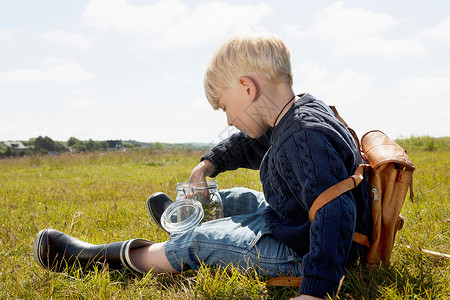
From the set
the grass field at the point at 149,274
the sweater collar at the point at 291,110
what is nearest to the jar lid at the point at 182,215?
the grass field at the point at 149,274

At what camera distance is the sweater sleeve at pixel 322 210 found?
4.78 feet

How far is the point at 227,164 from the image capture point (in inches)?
111

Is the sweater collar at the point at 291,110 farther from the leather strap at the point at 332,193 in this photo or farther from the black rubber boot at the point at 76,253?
the black rubber boot at the point at 76,253

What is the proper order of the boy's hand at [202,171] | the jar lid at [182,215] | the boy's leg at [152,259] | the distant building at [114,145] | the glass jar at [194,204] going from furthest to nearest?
the distant building at [114,145] → the boy's hand at [202,171] → the glass jar at [194,204] → the jar lid at [182,215] → the boy's leg at [152,259]

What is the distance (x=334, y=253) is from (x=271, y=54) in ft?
3.34

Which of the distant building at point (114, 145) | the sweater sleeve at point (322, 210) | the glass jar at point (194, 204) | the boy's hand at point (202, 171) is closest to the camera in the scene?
Answer: the sweater sleeve at point (322, 210)

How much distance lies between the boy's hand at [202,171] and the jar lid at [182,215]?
28 centimetres

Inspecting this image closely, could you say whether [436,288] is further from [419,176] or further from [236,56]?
[419,176]

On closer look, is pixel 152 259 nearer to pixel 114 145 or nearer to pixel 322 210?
pixel 322 210

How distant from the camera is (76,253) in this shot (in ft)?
7.11

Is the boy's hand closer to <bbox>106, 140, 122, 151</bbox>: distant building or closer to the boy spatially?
the boy

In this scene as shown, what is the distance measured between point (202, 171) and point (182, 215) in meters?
0.41

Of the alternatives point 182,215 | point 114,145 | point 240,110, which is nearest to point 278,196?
point 240,110

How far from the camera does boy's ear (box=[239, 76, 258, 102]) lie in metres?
1.89
